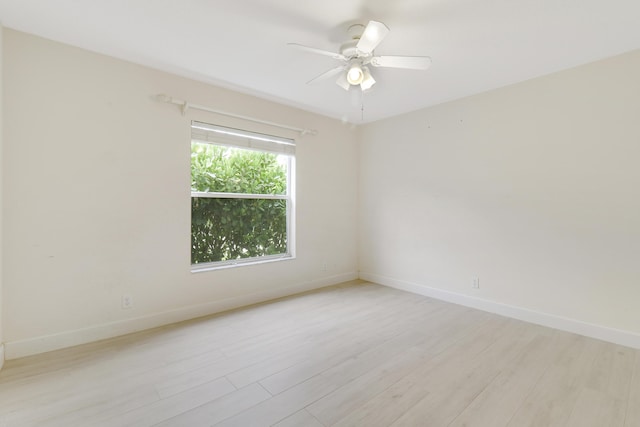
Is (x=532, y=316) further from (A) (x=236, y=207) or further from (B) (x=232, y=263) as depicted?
(A) (x=236, y=207)

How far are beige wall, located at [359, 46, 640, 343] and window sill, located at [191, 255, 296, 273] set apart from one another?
1.67 meters

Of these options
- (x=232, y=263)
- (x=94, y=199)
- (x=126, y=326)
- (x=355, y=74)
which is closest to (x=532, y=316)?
(x=355, y=74)

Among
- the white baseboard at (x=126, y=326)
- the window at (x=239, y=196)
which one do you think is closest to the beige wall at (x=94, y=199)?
the white baseboard at (x=126, y=326)

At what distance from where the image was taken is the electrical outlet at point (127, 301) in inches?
102

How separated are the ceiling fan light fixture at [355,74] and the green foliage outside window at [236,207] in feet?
5.49

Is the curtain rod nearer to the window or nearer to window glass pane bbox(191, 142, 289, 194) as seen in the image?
the window

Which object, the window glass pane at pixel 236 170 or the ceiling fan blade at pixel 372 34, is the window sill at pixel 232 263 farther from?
the ceiling fan blade at pixel 372 34

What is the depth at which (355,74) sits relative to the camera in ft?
7.47

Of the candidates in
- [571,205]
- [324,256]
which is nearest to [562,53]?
Answer: [571,205]

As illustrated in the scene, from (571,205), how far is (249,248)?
3.45m

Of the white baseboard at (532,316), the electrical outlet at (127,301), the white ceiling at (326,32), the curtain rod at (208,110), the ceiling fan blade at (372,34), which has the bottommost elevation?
the white baseboard at (532,316)

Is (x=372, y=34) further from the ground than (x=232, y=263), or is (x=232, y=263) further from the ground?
(x=372, y=34)

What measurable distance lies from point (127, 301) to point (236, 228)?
1.30 m

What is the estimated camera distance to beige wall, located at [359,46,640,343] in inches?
97.3
